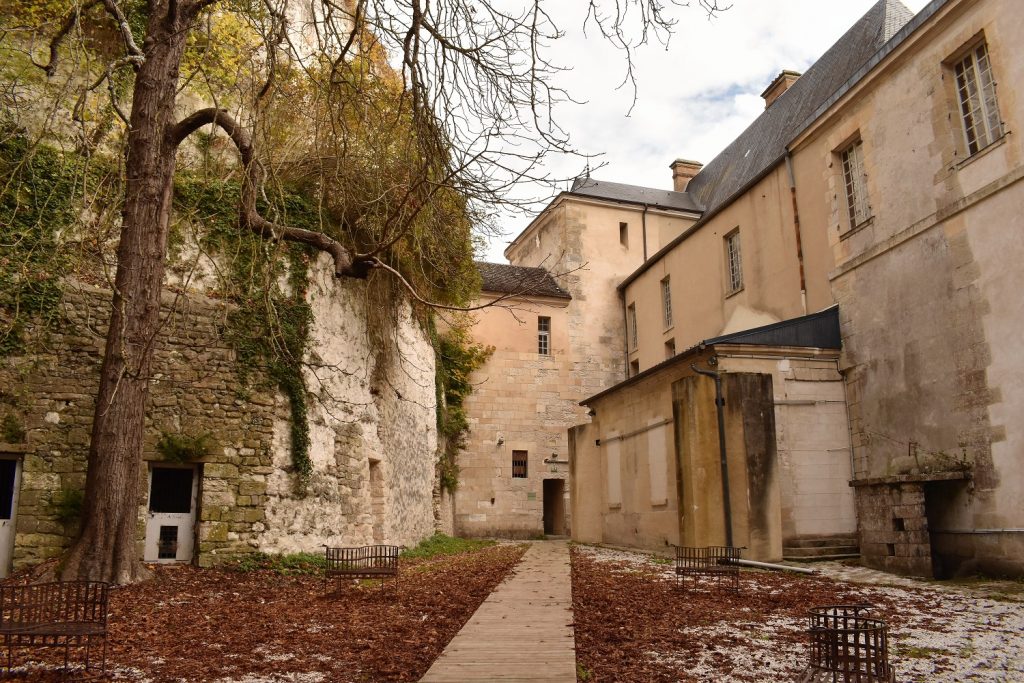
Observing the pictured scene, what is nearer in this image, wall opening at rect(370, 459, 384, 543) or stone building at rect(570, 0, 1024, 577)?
stone building at rect(570, 0, 1024, 577)

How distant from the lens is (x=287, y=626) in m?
6.77

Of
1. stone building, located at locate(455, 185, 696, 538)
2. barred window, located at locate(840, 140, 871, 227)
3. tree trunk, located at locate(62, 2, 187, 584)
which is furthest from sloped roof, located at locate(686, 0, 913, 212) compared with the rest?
tree trunk, located at locate(62, 2, 187, 584)

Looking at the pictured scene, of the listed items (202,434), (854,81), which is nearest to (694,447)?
(854,81)

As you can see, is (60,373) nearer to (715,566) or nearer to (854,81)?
(715,566)

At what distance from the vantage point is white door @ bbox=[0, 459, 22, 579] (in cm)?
962

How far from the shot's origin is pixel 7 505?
9766 mm

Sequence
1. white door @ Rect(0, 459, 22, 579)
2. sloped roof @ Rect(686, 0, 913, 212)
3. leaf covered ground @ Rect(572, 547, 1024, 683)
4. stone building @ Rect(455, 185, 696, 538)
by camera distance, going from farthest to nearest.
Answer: stone building @ Rect(455, 185, 696, 538) < sloped roof @ Rect(686, 0, 913, 212) < white door @ Rect(0, 459, 22, 579) < leaf covered ground @ Rect(572, 547, 1024, 683)

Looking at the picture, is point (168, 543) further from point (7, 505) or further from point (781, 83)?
point (781, 83)

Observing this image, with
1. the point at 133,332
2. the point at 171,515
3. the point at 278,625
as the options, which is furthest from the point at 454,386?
the point at 278,625

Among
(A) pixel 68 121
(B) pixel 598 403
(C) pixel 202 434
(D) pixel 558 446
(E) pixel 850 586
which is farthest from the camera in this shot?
(D) pixel 558 446

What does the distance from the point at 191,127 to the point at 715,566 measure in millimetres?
8487

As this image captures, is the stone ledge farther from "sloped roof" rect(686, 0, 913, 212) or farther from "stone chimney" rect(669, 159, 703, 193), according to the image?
"stone chimney" rect(669, 159, 703, 193)

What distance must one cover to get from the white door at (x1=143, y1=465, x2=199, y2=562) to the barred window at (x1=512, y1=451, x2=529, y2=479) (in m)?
14.3

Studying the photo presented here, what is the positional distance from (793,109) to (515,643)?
2086 centimetres
